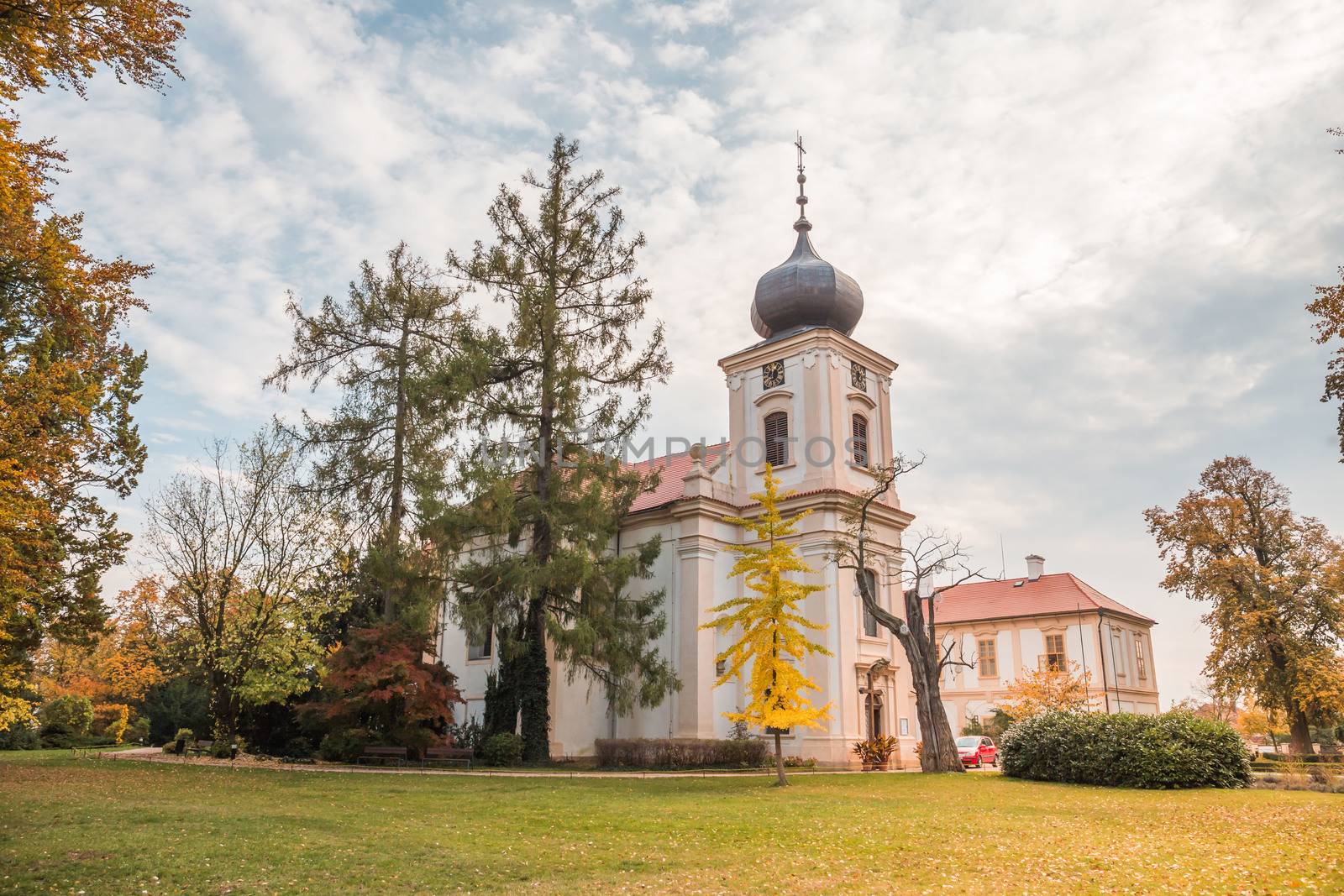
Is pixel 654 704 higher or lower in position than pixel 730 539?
lower

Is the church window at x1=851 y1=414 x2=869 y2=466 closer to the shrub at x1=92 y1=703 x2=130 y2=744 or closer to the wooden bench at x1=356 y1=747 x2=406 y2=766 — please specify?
the wooden bench at x1=356 y1=747 x2=406 y2=766

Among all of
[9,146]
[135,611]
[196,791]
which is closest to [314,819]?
[196,791]

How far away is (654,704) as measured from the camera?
960 inches

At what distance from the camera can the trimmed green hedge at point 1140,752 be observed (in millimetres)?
18688

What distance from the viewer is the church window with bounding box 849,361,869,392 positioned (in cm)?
3136

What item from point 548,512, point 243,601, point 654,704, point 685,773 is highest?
point 548,512

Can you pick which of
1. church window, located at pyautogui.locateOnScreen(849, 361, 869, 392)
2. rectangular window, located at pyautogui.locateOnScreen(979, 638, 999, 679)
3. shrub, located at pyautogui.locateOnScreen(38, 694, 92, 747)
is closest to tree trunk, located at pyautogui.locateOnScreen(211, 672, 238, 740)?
shrub, located at pyautogui.locateOnScreen(38, 694, 92, 747)

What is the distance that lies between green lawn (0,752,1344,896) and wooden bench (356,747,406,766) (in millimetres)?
6374

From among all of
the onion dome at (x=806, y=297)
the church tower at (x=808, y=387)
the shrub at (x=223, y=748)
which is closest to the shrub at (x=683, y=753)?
the church tower at (x=808, y=387)

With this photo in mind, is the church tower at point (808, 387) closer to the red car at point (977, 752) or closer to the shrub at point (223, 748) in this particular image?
the red car at point (977, 752)

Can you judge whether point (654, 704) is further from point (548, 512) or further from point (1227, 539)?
point (1227, 539)

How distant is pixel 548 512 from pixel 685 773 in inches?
302

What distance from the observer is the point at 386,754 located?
23062 millimetres

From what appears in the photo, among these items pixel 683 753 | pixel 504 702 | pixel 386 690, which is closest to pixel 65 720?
pixel 504 702
